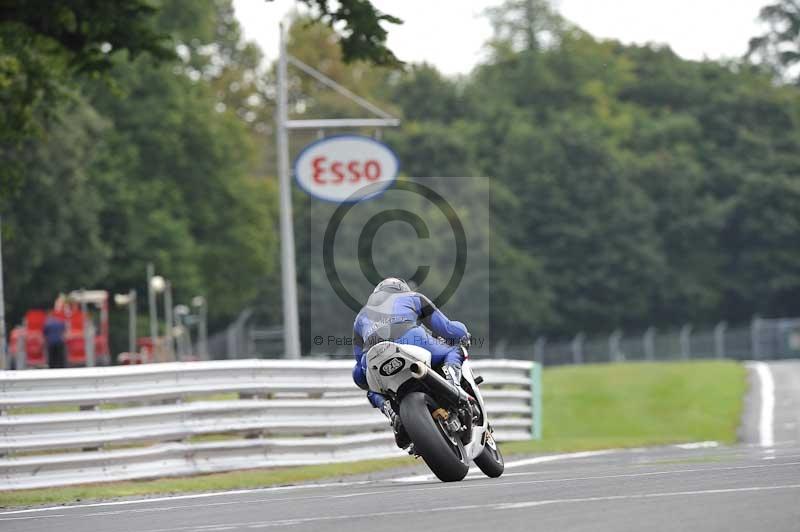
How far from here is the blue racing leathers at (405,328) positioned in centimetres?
1363

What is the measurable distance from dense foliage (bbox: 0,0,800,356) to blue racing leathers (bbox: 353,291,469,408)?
40377 millimetres

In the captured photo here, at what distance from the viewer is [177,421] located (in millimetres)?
17625

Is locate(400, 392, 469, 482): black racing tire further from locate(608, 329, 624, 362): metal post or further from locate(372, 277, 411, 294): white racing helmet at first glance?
locate(608, 329, 624, 362): metal post

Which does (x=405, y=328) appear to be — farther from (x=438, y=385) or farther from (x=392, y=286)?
(x=438, y=385)

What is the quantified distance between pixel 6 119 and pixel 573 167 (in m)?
65.3

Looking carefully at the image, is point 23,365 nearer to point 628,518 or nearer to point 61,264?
point 61,264

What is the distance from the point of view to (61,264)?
56.7 meters

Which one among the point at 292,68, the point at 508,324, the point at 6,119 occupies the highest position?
the point at 292,68

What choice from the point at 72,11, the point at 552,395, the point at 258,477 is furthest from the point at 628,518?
the point at 552,395

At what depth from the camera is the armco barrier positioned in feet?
54.3

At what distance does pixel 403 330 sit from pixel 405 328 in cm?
2

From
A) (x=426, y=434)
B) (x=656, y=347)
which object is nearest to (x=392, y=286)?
(x=426, y=434)

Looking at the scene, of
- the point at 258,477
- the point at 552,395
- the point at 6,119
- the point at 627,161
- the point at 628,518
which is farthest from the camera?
the point at 627,161

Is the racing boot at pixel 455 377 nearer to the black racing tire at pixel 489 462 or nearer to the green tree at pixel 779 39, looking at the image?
the black racing tire at pixel 489 462
